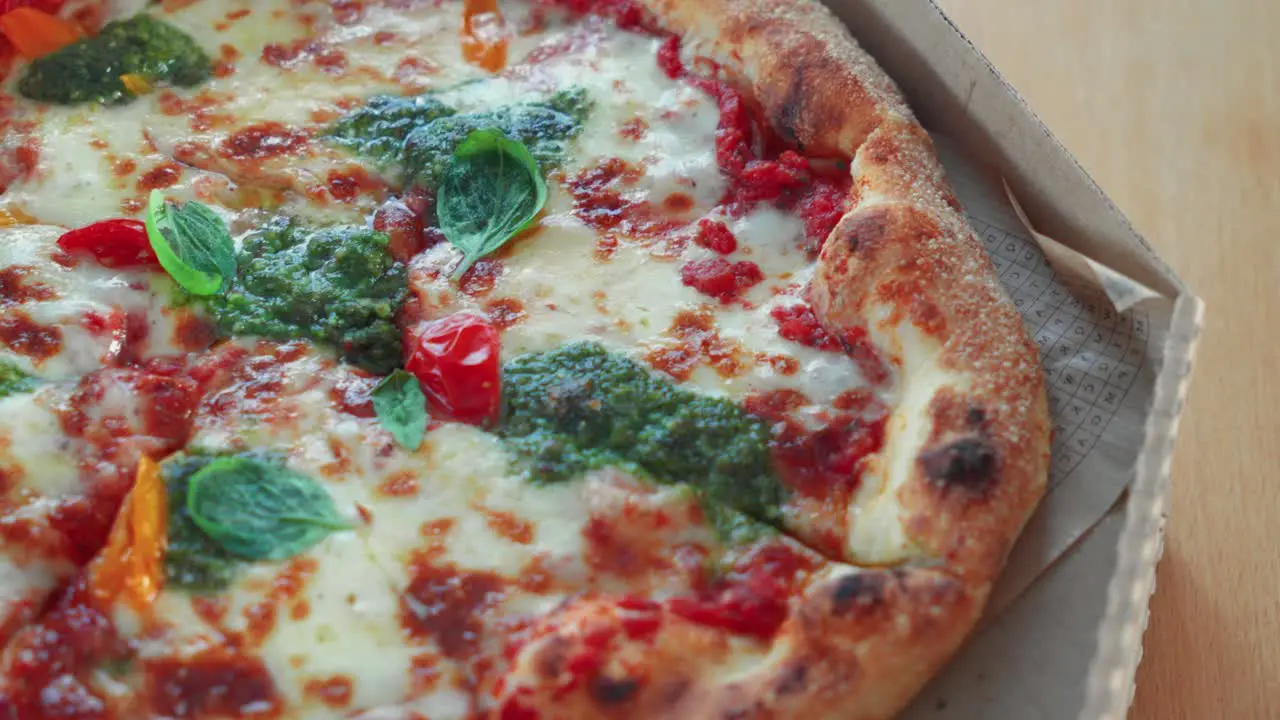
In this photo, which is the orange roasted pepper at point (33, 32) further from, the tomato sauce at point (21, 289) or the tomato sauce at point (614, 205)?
the tomato sauce at point (614, 205)

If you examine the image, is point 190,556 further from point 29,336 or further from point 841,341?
point 841,341

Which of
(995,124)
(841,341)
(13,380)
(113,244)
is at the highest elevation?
(995,124)

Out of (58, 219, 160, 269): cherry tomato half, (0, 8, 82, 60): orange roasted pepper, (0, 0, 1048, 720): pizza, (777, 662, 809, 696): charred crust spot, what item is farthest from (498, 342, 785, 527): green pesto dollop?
(0, 8, 82, 60): orange roasted pepper

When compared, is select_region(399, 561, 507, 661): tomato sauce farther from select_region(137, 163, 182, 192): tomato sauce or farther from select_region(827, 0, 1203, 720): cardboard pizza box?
select_region(137, 163, 182, 192): tomato sauce

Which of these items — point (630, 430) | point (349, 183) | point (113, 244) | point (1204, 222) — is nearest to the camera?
point (630, 430)

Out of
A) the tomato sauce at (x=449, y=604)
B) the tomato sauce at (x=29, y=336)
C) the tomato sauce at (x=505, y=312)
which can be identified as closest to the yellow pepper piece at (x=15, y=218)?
the tomato sauce at (x=29, y=336)

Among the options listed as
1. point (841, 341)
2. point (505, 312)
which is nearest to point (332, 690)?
point (505, 312)

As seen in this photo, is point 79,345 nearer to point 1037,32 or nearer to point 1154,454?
point 1154,454
